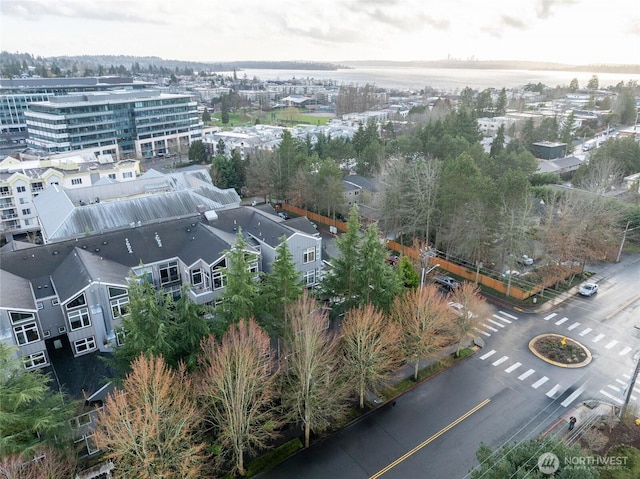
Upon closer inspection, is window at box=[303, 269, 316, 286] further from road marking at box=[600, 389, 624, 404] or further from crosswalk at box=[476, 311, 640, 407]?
road marking at box=[600, 389, 624, 404]

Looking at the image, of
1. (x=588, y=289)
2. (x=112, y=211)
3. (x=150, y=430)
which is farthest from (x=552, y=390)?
(x=112, y=211)

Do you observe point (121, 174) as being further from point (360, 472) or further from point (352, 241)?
point (360, 472)

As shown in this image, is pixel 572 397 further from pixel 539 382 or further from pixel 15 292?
pixel 15 292

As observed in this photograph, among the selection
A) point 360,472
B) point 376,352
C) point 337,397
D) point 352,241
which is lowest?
point 360,472

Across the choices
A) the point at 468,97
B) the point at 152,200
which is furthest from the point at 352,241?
the point at 468,97

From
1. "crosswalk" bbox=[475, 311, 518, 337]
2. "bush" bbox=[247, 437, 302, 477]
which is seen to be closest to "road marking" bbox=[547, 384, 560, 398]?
"crosswalk" bbox=[475, 311, 518, 337]

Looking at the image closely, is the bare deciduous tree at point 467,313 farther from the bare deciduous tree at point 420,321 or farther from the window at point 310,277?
the window at point 310,277
